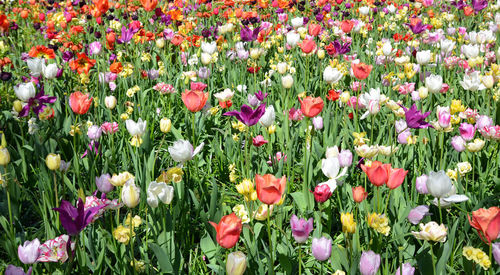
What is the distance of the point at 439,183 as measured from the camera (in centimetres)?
129

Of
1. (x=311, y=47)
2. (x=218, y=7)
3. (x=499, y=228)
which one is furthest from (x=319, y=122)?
(x=218, y=7)

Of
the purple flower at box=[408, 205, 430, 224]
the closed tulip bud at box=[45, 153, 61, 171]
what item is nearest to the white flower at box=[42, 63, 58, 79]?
the closed tulip bud at box=[45, 153, 61, 171]

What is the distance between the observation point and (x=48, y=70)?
257 cm

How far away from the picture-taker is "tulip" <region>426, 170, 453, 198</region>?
1.27 meters

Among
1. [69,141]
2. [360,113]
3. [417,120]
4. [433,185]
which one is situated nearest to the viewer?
[433,185]

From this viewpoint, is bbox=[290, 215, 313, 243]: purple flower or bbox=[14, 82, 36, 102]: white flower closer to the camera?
bbox=[290, 215, 313, 243]: purple flower

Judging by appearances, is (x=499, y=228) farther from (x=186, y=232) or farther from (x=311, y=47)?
(x=311, y=47)

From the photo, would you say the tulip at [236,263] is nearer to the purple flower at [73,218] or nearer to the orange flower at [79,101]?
the purple flower at [73,218]

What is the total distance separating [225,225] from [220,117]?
1997mm

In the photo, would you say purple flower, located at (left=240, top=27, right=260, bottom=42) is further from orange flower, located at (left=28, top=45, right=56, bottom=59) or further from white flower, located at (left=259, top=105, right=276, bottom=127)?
white flower, located at (left=259, top=105, right=276, bottom=127)

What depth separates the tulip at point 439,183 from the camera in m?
1.27

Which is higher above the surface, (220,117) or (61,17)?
(61,17)

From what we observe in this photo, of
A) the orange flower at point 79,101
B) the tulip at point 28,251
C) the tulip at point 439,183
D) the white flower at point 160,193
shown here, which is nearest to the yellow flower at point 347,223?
the tulip at point 439,183

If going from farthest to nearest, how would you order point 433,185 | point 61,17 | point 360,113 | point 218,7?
point 218,7, point 61,17, point 360,113, point 433,185
